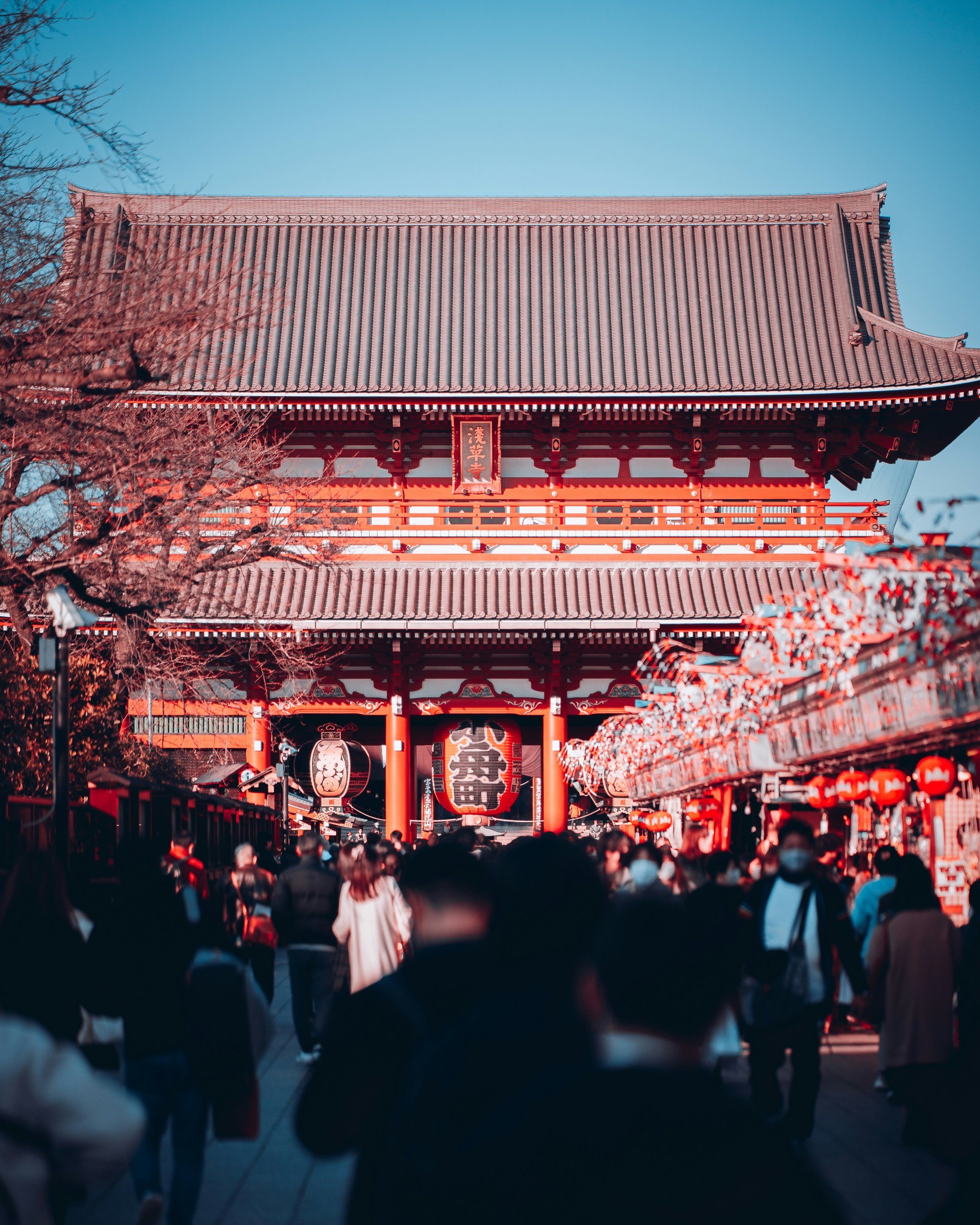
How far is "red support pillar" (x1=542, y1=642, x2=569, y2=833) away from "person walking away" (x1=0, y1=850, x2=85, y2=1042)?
52.0ft

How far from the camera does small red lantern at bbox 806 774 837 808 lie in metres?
11.4

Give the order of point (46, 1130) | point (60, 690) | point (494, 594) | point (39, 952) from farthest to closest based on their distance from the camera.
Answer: point (494, 594), point (60, 690), point (39, 952), point (46, 1130)

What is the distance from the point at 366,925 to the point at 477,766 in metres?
12.8

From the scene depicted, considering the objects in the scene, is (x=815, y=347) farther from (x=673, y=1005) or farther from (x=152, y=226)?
(x=673, y=1005)

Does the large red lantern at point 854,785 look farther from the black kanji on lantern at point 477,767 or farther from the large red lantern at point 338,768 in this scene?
the large red lantern at point 338,768

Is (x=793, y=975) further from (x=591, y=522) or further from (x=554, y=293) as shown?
(x=554, y=293)

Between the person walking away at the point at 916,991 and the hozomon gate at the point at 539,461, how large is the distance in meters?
12.4

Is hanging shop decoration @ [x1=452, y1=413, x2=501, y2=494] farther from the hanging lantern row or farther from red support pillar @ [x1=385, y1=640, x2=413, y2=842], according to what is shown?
the hanging lantern row

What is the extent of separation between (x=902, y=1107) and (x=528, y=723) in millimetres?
15264

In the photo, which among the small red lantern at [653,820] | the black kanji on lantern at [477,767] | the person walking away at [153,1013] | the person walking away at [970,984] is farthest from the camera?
the black kanji on lantern at [477,767]

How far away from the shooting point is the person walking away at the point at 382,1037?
8.11 feet

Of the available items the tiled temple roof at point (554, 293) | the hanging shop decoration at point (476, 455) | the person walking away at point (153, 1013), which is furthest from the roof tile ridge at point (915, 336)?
the person walking away at point (153, 1013)

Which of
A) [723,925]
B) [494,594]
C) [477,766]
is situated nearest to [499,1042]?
[723,925]

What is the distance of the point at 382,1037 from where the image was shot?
278cm
